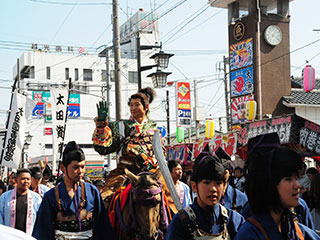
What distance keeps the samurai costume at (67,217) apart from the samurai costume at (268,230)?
9.62ft

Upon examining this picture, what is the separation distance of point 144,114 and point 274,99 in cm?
2257

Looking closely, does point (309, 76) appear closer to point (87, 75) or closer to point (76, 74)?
point (76, 74)

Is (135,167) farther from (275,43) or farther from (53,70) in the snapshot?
(53,70)

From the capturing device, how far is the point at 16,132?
12.4 m

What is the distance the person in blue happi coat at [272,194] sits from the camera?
9.80 feet

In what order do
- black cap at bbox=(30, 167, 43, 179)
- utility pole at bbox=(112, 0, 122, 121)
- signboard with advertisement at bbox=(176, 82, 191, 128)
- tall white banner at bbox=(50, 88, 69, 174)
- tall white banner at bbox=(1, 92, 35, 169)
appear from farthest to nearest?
signboard with advertisement at bbox=(176, 82, 191, 128) → utility pole at bbox=(112, 0, 122, 121) → tall white banner at bbox=(50, 88, 69, 174) → tall white banner at bbox=(1, 92, 35, 169) → black cap at bbox=(30, 167, 43, 179)

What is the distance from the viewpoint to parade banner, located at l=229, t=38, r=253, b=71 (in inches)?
1136

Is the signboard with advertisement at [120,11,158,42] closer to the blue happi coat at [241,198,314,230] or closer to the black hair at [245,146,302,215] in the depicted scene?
the blue happi coat at [241,198,314,230]

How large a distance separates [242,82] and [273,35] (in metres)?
3.37

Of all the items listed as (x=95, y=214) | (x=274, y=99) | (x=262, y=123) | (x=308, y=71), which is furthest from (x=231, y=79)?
(x=95, y=214)

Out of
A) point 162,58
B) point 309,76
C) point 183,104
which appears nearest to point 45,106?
point 183,104

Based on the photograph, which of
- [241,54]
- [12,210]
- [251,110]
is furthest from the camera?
[241,54]

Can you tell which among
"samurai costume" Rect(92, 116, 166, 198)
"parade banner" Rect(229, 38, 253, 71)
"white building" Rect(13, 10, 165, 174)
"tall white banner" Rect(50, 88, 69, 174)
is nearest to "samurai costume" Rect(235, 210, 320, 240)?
"samurai costume" Rect(92, 116, 166, 198)

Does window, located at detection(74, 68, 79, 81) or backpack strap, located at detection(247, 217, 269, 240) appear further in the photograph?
window, located at detection(74, 68, 79, 81)
